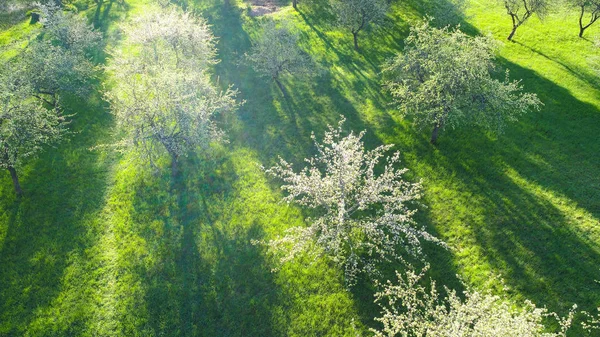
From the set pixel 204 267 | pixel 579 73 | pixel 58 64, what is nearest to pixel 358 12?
pixel 579 73

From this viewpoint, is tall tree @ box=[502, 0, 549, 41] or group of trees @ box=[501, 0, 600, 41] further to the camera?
group of trees @ box=[501, 0, 600, 41]

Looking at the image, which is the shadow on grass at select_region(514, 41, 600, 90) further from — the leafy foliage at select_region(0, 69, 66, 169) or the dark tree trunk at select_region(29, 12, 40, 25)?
the dark tree trunk at select_region(29, 12, 40, 25)

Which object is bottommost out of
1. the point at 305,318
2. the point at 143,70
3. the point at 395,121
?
the point at 305,318

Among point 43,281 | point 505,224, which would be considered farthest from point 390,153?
point 43,281

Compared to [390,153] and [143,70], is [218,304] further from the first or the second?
[143,70]

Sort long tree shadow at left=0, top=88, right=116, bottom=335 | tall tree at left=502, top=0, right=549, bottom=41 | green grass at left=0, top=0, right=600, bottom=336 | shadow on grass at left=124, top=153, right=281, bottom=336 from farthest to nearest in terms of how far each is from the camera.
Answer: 1. tall tree at left=502, top=0, right=549, bottom=41
2. long tree shadow at left=0, top=88, right=116, bottom=335
3. green grass at left=0, top=0, right=600, bottom=336
4. shadow on grass at left=124, top=153, right=281, bottom=336

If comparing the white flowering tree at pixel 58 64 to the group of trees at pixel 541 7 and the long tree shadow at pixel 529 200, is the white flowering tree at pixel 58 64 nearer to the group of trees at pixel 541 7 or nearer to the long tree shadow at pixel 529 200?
the long tree shadow at pixel 529 200

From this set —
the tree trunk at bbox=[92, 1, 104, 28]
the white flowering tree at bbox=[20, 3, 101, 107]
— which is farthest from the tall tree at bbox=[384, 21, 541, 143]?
the tree trunk at bbox=[92, 1, 104, 28]
